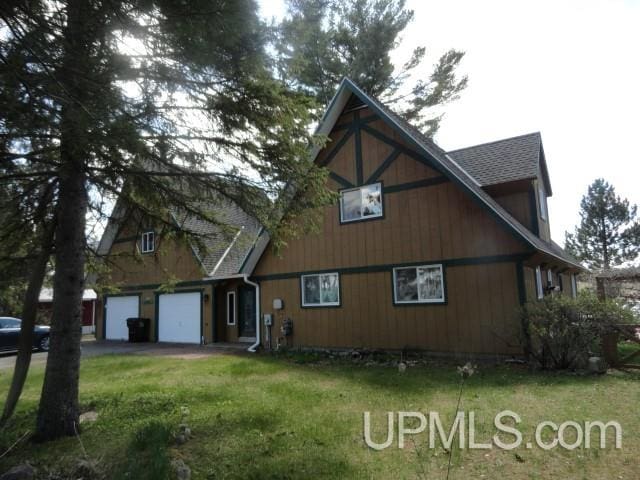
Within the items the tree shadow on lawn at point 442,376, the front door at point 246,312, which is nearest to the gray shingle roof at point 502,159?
the tree shadow on lawn at point 442,376

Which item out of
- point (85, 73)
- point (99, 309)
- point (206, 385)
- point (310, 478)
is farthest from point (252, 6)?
point (99, 309)

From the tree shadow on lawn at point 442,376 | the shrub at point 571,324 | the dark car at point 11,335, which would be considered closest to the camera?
the tree shadow on lawn at point 442,376

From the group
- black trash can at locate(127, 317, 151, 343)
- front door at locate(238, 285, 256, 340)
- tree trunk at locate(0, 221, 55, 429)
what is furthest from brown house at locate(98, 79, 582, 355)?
black trash can at locate(127, 317, 151, 343)

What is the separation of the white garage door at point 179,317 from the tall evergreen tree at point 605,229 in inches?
1333

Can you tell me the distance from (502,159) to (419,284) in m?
4.98

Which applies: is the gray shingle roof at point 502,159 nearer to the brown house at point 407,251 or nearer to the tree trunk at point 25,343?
the brown house at point 407,251

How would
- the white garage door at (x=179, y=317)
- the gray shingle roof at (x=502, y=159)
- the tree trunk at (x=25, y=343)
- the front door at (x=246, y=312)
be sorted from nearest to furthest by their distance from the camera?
the tree trunk at (x=25, y=343) < the gray shingle roof at (x=502, y=159) < the front door at (x=246, y=312) < the white garage door at (x=179, y=317)

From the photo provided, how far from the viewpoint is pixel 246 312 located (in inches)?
613

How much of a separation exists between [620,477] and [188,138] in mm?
5760

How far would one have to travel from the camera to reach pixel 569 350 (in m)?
8.08

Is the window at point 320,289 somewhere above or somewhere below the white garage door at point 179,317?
above

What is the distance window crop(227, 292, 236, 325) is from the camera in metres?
15.8

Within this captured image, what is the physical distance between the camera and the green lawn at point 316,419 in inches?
154

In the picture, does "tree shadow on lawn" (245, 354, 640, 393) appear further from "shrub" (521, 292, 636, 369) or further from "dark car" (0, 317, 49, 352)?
"dark car" (0, 317, 49, 352)
